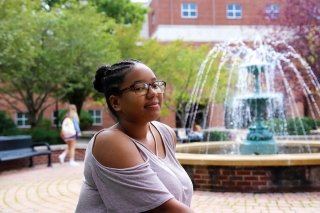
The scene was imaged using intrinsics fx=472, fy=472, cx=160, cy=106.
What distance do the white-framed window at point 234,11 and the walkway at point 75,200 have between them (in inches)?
1363

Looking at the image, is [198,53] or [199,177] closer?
[199,177]

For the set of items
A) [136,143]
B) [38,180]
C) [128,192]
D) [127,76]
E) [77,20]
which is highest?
[77,20]

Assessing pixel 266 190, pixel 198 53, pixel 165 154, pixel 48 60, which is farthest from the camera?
pixel 198 53

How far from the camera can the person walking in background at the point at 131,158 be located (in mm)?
1925

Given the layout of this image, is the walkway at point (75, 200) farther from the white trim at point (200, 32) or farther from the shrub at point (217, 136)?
the white trim at point (200, 32)

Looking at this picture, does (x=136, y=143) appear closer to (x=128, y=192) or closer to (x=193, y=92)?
(x=128, y=192)

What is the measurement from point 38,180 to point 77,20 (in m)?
10.6

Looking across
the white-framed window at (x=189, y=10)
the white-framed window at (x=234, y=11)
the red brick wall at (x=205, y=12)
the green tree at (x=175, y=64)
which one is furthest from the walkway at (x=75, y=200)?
the white-framed window at (x=234, y=11)

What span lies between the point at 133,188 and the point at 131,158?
0.12 metres

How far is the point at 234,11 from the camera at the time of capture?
42.2 m

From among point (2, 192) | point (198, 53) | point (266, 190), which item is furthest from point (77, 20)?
point (266, 190)

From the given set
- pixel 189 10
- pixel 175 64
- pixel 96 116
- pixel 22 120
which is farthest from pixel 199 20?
pixel 22 120

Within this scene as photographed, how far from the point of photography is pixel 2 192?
855cm

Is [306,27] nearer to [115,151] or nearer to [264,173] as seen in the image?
[264,173]
